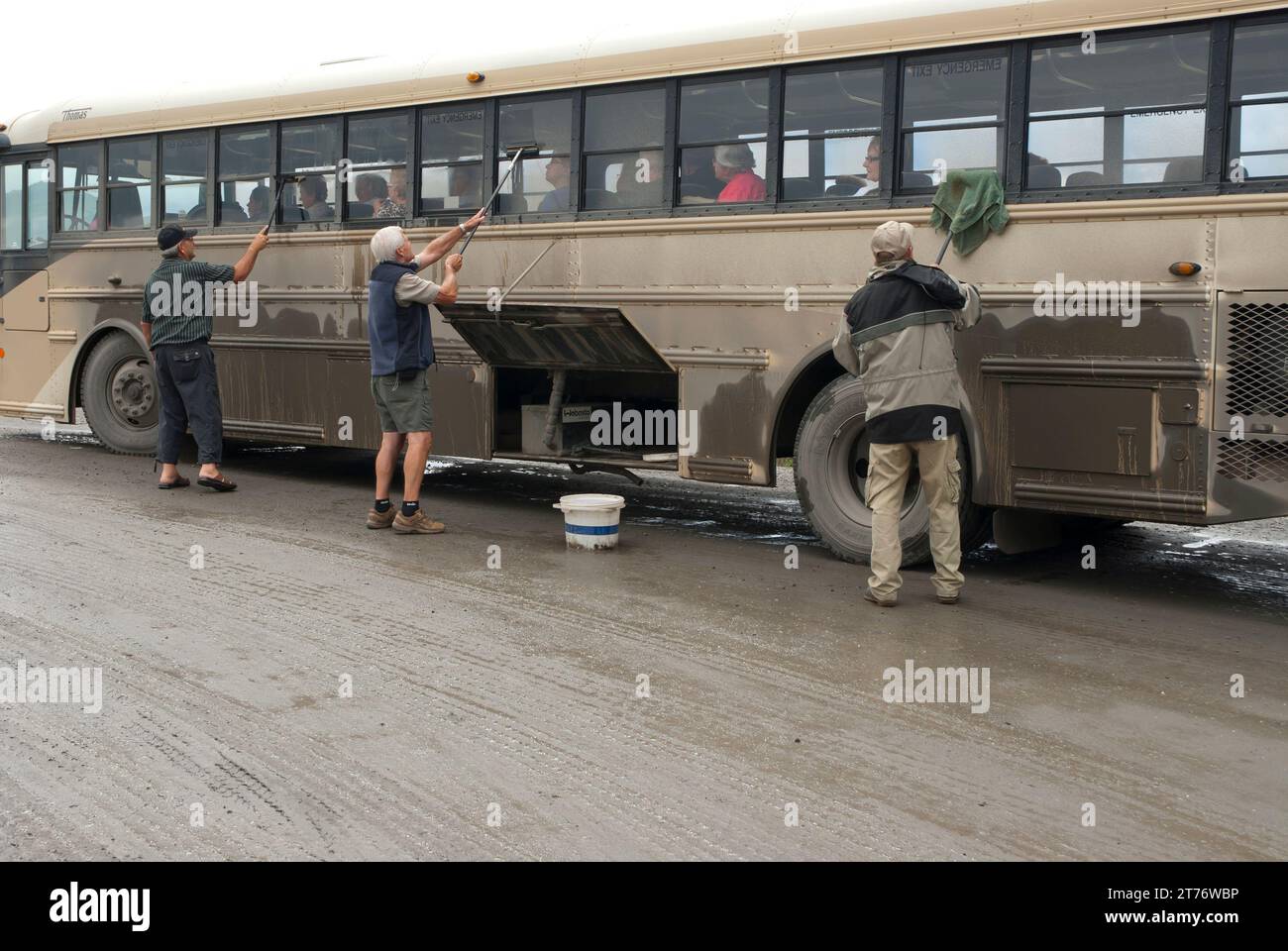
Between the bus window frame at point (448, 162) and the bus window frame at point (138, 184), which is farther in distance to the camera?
the bus window frame at point (138, 184)

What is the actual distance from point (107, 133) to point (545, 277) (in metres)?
5.55

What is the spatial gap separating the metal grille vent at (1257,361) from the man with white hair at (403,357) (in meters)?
4.90

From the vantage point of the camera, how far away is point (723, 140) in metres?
9.09

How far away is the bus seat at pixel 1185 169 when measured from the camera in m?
7.39

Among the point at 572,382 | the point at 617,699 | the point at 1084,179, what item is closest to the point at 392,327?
the point at 572,382

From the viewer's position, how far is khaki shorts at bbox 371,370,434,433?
9.70m

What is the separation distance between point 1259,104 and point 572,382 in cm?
496

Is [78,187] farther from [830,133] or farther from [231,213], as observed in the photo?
[830,133]

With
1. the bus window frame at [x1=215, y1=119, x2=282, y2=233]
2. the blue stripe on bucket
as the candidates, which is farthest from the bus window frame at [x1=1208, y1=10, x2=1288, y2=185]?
the bus window frame at [x1=215, y1=119, x2=282, y2=233]

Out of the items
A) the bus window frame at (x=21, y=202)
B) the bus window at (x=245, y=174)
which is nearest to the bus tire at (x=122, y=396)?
the bus window frame at (x=21, y=202)

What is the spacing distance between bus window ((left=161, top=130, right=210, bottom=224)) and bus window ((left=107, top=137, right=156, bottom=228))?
0.21 metres

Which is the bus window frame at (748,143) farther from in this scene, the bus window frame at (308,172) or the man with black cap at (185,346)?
the man with black cap at (185,346)

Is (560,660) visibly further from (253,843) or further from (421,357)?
(421,357)

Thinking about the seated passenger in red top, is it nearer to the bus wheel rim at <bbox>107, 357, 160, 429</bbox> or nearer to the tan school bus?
the tan school bus
